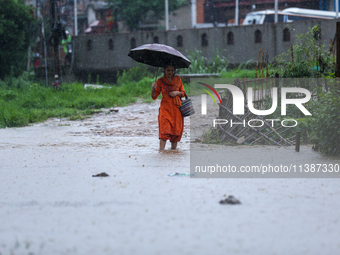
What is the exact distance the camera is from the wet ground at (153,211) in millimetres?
2740

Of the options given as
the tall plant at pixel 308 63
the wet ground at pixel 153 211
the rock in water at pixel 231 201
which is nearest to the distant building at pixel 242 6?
the tall plant at pixel 308 63

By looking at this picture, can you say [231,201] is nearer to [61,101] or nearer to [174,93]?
[174,93]

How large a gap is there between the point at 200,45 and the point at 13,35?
9.42 metres

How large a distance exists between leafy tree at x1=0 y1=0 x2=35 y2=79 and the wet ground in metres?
19.5

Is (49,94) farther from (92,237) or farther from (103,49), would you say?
(92,237)

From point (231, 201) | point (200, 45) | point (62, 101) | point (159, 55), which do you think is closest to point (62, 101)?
point (62, 101)

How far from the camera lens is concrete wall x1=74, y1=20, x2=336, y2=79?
2159 centimetres

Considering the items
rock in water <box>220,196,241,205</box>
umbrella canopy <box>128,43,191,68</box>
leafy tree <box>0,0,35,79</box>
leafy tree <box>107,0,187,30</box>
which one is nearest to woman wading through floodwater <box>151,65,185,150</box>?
umbrella canopy <box>128,43,191,68</box>

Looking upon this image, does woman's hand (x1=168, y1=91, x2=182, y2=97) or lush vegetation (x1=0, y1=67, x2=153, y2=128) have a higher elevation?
woman's hand (x1=168, y1=91, x2=182, y2=97)

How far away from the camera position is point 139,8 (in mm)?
31859

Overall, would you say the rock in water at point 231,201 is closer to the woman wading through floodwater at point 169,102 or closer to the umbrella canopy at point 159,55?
the woman wading through floodwater at point 169,102

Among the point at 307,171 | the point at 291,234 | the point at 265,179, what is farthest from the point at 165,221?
the point at 307,171

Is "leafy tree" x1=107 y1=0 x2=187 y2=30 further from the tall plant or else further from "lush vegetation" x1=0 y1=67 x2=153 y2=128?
the tall plant

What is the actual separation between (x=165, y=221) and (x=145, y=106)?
10491 millimetres
